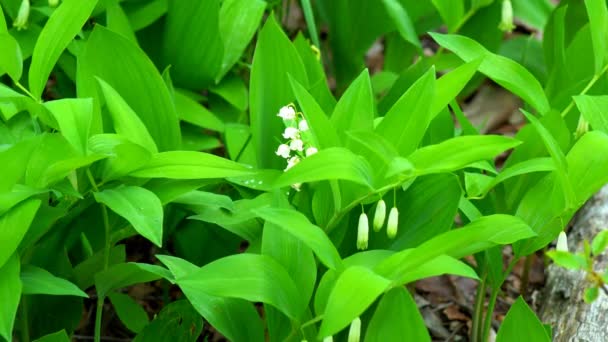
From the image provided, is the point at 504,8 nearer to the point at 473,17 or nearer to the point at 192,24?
the point at 473,17

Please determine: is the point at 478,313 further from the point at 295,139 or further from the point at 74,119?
the point at 74,119

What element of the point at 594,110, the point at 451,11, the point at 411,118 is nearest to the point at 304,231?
the point at 411,118

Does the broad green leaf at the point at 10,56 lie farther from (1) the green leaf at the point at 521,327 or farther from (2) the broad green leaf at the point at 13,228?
(1) the green leaf at the point at 521,327

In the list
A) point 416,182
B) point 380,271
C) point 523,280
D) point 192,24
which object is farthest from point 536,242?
point 192,24

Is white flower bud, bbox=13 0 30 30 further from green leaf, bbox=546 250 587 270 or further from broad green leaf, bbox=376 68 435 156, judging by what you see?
green leaf, bbox=546 250 587 270

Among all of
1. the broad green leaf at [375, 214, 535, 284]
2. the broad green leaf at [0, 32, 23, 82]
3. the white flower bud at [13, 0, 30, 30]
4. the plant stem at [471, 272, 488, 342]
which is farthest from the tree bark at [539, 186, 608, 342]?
the white flower bud at [13, 0, 30, 30]
